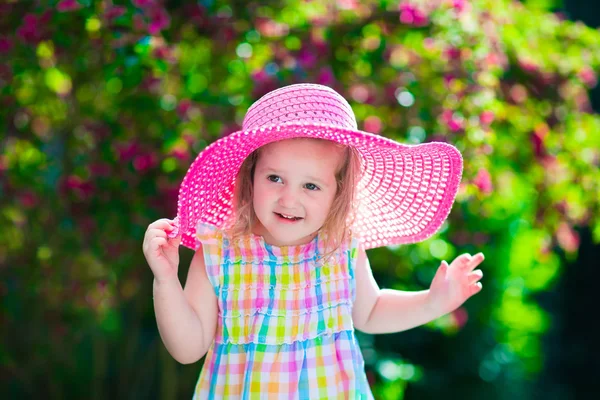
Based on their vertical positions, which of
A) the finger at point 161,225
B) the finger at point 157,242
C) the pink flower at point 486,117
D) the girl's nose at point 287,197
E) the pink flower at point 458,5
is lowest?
the finger at point 157,242

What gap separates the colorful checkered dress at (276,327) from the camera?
5.77 ft

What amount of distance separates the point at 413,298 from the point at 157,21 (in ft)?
3.81

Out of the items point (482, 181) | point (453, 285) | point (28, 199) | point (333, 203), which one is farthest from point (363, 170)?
point (28, 199)

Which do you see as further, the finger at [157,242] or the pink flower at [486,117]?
the pink flower at [486,117]

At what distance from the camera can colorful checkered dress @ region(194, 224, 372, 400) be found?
1.76 m

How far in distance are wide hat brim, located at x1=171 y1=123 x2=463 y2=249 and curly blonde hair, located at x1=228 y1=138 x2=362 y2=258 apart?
1.2 inches

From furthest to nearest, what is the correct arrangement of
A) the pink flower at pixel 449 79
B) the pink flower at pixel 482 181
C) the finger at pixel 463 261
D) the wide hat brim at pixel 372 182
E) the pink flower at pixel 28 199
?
the pink flower at pixel 28 199
the pink flower at pixel 449 79
the pink flower at pixel 482 181
the finger at pixel 463 261
the wide hat brim at pixel 372 182

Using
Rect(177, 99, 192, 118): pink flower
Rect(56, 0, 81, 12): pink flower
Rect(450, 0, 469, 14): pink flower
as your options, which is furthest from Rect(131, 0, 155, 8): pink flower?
Rect(450, 0, 469, 14): pink flower

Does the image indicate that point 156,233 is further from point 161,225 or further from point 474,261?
point 474,261

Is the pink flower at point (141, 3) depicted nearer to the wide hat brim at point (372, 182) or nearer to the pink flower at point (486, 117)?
the wide hat brim at point (372, 182)

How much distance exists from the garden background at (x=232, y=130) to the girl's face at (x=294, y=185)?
2.35ft

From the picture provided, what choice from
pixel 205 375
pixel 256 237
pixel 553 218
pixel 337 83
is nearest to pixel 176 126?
pixel 337 83

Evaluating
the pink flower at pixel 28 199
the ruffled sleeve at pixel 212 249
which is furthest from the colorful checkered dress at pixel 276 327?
the pink flower at pixel 28 199

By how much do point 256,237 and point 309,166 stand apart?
0.26 meters
